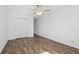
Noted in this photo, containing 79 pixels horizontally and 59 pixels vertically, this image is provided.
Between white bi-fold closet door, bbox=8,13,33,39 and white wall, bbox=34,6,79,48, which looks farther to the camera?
white bi-fold closet door, bbox=8,13,33,39

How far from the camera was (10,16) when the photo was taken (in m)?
6.35

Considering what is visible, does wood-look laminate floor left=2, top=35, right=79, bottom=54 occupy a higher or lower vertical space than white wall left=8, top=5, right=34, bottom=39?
lower

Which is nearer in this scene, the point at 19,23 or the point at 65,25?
the point at 65,25

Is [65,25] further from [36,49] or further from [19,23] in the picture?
[19,23]

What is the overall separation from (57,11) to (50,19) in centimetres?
106

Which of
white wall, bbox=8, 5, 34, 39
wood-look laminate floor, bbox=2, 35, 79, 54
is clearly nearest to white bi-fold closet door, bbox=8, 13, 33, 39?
white wall, bbox=8, 5, 34, 39

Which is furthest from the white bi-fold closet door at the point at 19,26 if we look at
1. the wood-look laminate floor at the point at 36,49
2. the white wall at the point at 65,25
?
the white wall at the point at 65,25

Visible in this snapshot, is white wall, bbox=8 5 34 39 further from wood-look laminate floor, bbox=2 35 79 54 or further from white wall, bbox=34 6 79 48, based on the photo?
wood-look laminate floor, bbox=2 35 79 54

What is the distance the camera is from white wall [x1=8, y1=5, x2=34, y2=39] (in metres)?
6.29

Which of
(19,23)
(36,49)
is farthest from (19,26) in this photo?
(36,49)

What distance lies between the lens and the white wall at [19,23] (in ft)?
20.6

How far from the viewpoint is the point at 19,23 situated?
23.3ft
